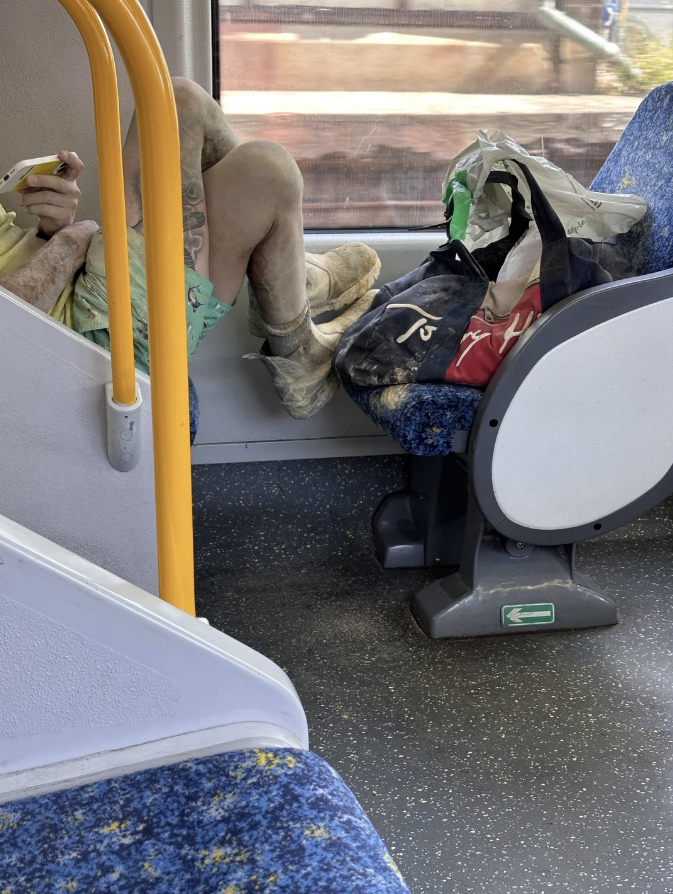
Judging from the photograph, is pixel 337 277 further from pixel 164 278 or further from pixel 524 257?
pixel 164 278

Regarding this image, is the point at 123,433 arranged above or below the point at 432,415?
above

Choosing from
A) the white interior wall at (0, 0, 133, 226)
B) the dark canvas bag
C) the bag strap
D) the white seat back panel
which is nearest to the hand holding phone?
the white interior wall at (0, 0, 133, 226)

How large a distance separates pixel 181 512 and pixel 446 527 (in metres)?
1.36

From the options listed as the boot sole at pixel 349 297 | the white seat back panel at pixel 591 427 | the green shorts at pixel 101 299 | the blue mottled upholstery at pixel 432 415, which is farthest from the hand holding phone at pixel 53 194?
the white seat back panel at pixel 591 427

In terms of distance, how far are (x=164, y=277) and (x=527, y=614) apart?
1.36 m

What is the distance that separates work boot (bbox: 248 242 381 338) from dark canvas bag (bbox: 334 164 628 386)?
0.28 meters

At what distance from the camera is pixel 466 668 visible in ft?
6.11

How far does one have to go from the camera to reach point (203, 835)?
0.62 m

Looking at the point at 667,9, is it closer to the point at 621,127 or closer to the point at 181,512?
the point at 621,127

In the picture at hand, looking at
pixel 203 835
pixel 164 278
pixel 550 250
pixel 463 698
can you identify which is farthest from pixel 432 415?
pixel 203 835

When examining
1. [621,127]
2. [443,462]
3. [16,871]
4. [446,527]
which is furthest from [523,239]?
[16,871]

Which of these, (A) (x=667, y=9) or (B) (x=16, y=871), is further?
(A) (x=667, y=9)

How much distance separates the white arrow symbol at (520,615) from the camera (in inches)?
77.5

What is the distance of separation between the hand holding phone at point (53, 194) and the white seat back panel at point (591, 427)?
105 cm
